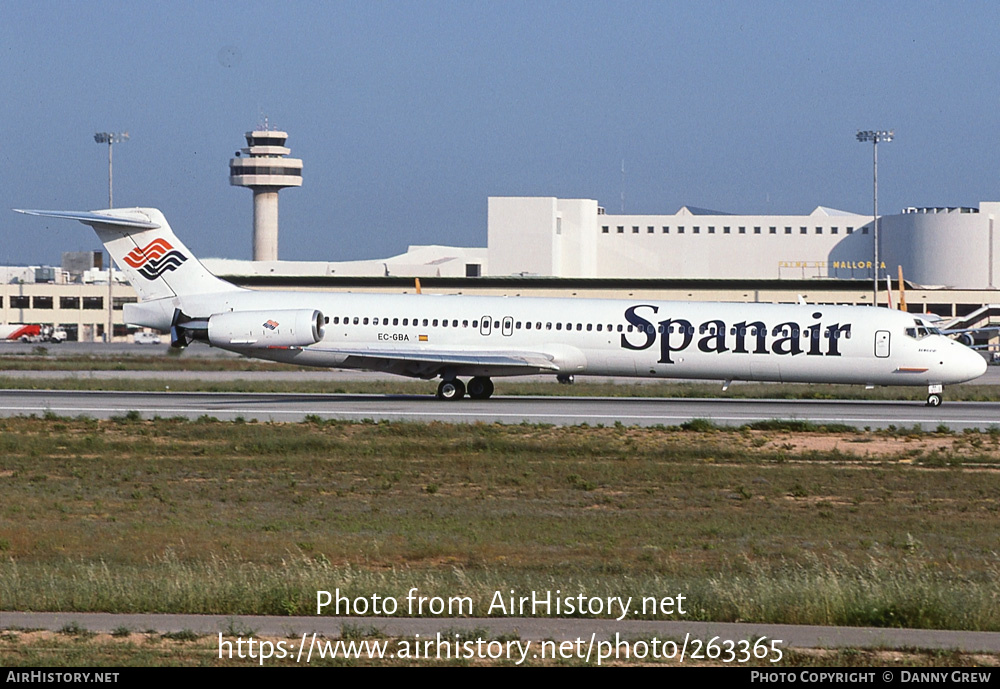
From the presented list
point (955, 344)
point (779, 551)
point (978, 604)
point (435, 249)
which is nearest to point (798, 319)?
point (955, 344)

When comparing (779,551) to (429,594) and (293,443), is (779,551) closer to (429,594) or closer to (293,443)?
(429,594)

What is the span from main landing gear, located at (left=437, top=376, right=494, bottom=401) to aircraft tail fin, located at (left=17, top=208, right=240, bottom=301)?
345 inches

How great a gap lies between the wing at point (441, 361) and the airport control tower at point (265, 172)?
365 ft

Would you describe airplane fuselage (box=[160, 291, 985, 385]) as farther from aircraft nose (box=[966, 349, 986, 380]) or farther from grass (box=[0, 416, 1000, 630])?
grass (box=[0, 416, 1000, 630])

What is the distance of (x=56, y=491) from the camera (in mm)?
21250

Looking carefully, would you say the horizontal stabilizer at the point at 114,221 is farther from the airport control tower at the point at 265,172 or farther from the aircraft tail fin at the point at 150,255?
the airport control tower at the point at 265,172

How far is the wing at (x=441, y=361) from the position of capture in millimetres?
37000

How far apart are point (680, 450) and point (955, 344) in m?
14.4

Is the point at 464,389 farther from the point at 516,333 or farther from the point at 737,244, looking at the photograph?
the point at 737,244

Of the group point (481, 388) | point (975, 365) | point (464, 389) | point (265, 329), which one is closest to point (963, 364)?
point (975, 365)

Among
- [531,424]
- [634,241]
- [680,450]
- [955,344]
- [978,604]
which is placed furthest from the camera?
[634,241]

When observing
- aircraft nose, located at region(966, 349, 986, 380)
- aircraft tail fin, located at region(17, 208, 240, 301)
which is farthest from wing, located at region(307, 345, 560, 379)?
aircraft nose, located at region(966, 349, 986, 380)

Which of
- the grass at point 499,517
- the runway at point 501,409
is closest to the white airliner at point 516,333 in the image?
the runway at point 501,409

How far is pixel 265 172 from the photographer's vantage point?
151m
